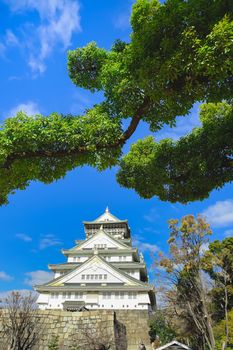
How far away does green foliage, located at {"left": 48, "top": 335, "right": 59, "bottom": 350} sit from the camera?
14.9 m

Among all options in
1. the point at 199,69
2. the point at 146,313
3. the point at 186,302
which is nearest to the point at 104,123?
Result: the point at 199,69

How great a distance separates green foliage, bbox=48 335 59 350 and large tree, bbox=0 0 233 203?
40.9 ft

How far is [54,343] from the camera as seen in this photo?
49.9 ft

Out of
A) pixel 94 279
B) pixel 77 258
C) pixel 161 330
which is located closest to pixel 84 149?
pixel 161 330

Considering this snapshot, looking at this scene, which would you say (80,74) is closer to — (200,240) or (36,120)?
(36,120)

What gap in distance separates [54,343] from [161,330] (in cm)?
1318

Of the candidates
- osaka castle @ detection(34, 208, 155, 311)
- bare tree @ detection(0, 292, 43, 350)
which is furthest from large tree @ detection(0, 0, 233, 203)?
osaka castle @ detection(34, 208, 155, 311)

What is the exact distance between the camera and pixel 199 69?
3.98 m

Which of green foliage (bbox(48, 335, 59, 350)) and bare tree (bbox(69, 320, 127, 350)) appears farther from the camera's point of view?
green foliage (bbox(48, 335, 59, 350))

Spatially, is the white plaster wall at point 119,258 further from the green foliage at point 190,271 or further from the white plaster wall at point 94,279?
the green foliage at point 190,271

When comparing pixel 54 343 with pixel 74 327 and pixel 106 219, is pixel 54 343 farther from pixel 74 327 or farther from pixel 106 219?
pixel 106 219

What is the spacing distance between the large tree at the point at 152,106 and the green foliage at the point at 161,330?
73.7 feet

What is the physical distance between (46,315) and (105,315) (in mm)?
3353

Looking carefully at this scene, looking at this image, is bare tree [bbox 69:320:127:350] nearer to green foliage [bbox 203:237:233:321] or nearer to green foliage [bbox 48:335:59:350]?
green foliage [bbox 48:335:59:350]
